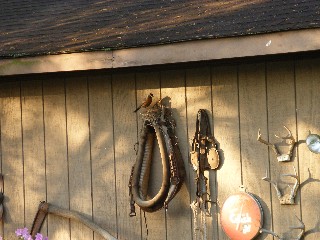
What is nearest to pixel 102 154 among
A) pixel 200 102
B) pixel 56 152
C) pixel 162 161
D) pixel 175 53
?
pixel 56 152

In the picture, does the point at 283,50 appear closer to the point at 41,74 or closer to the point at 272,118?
the point at 272,118

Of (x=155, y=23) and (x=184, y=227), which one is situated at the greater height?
(x=155, y=23)

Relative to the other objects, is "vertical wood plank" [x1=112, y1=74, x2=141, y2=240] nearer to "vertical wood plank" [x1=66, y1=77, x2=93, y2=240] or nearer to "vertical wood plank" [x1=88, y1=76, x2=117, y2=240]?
"vertical wood plank" [x1=88, y1=76, x2=117, y2=240]

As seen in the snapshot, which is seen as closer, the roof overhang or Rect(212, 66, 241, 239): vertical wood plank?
the roof overhang

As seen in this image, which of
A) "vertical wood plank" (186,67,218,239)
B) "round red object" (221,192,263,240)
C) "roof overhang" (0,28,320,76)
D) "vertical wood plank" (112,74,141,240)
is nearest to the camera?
"roof overhang" (0,28,320,76)

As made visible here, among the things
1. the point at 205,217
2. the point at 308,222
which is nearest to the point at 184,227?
the point at 205,217

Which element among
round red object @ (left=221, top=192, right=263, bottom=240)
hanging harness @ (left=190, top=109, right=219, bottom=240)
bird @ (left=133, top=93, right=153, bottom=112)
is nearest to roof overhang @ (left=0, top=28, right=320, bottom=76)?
bird @ (left=133, top=93, right=153, bottom=112)

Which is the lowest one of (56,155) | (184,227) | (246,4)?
(184,227)

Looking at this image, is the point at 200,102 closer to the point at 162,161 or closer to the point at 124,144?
the point at 162,161
